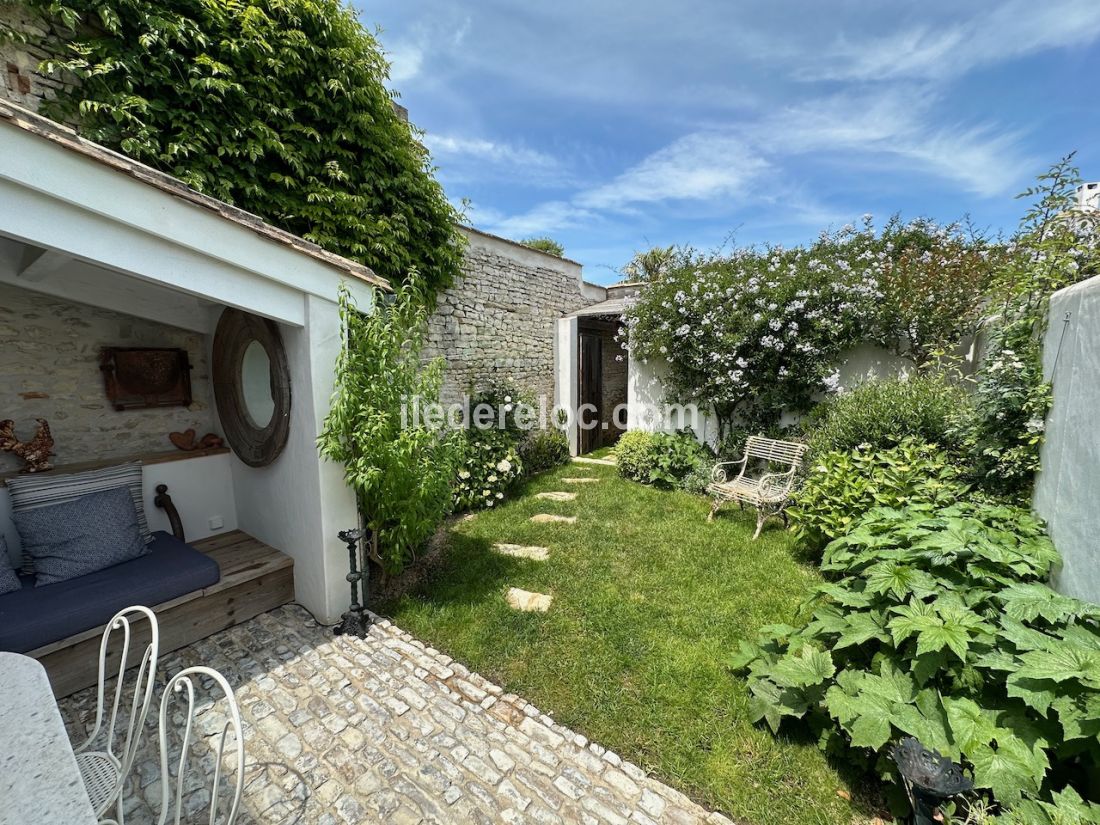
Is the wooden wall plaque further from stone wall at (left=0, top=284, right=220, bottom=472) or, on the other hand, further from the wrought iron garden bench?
the wrought iron garden bench

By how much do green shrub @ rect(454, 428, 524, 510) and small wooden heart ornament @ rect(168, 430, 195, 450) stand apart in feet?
9.96

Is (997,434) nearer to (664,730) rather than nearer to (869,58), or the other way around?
(664,730)

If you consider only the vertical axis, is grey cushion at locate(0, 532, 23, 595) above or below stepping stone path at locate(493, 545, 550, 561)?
above

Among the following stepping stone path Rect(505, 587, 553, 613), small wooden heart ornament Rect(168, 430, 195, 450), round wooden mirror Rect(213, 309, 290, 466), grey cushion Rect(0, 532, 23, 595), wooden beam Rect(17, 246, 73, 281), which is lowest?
stepping stone path Rect(505, 587, 553, 613)

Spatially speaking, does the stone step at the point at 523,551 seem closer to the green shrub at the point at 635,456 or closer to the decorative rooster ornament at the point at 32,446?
the green shrub at the point at 635,456

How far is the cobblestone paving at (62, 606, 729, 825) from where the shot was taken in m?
2.18

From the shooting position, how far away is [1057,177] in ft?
12.7

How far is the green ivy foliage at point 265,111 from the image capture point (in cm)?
387

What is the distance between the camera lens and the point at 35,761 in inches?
53.2

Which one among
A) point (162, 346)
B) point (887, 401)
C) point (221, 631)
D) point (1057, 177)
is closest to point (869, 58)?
point (1057, 177)

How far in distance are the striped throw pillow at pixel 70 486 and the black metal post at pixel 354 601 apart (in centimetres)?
186

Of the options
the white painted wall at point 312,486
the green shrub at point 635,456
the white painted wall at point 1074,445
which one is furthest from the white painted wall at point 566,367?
the white painted wall at point 1074,445

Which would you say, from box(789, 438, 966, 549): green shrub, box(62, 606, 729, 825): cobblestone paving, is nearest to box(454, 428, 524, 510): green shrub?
box(62, 606, 729, 825): cobblestone paving

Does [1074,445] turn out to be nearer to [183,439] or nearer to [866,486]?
[866,486]
